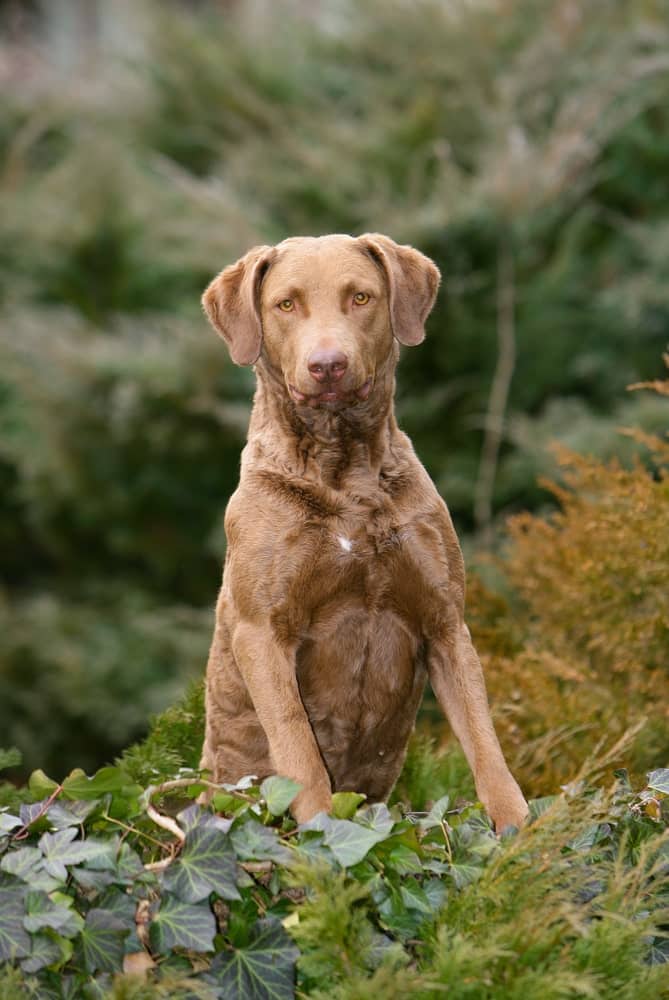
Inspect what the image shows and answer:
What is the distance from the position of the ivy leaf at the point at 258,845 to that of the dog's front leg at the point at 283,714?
31 cm

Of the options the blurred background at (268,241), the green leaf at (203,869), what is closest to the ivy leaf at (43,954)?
the green leaf at (203,869)

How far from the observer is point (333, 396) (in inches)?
124

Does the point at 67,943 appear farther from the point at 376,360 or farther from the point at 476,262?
the point at 476,262

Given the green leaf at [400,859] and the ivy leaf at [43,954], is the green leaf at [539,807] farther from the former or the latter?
the ivy leaf at [43,954]

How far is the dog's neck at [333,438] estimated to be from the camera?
11.0 feet

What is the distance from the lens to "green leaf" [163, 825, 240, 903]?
106 inches

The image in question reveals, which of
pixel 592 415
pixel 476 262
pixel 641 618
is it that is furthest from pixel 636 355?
pixel 641 618

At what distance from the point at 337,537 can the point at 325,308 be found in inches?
22.5

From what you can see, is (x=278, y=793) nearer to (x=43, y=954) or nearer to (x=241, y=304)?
(x=43, y=954)

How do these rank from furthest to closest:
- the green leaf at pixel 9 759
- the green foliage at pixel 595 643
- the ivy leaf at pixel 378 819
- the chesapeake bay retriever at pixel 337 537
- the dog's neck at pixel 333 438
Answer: the green foliage at pixel 595 643 < the green leaf at pixel 9 759 < the dog's neck at pixel 333 438 < the chesapeake bay retriever at pixel 337 537 < the ivy leaf at pixel 378 819

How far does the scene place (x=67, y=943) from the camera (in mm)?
2682

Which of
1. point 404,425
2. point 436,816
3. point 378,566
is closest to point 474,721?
point 436,816

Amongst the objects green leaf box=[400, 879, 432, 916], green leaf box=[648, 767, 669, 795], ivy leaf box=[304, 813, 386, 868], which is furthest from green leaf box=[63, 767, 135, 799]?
green leaf box=[648, 767, 669, 795]

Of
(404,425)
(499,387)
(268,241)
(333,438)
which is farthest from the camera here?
(268,241)
